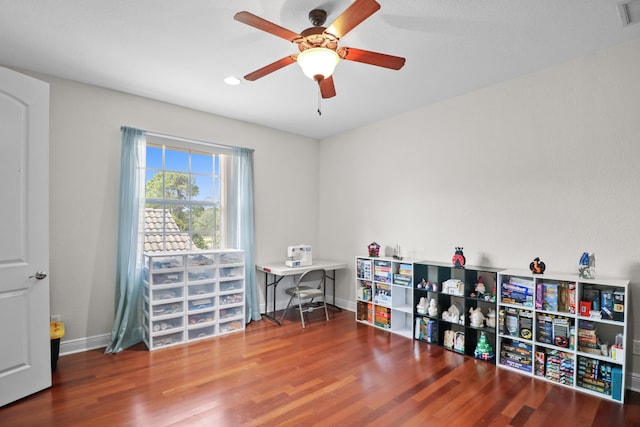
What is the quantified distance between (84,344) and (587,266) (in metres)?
4.61

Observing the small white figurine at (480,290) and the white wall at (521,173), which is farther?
the small white figurine at (480,290)

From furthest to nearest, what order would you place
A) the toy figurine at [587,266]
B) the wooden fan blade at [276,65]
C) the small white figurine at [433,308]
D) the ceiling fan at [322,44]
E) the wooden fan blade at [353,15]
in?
the small white figurine at [433,308], the toy figurine at [587,266], the wooden fan blade at [276,65], the ceiling fan at [322,44], the wooden fan blade at [353,15]

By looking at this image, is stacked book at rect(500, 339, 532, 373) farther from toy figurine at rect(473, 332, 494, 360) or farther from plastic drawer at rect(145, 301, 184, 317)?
plastic drawer at rect(145, 301, 184, 317)

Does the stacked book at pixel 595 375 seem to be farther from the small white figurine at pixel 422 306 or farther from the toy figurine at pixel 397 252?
the toy figurine at pixel 397 252

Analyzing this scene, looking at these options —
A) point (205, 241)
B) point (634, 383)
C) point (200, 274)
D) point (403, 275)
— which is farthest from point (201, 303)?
point (634, 383)

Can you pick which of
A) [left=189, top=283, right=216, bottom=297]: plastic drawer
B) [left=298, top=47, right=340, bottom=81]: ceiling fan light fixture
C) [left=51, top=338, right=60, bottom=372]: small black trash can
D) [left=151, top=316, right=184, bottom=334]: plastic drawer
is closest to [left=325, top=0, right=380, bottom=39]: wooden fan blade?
[left=298, top=47, right=340, bottom=81]: ceiling fan light fixture

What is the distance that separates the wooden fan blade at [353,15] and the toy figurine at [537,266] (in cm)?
247

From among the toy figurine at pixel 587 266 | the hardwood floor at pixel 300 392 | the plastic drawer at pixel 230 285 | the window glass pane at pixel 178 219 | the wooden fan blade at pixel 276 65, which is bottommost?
the hardwood floor at pixel 300 392

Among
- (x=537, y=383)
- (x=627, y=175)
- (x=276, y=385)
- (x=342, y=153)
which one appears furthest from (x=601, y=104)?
(x=276, y=385)

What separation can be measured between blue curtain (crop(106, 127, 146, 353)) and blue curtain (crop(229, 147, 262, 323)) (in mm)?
1103

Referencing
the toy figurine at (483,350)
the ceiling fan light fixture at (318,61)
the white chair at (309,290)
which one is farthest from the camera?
the white chair at (309,290)

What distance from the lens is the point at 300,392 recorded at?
2.50 meters

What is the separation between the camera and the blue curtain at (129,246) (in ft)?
11.1

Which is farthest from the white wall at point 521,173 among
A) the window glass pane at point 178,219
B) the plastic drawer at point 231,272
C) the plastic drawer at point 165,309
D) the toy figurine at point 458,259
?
the plastic drawer at point 165,309
